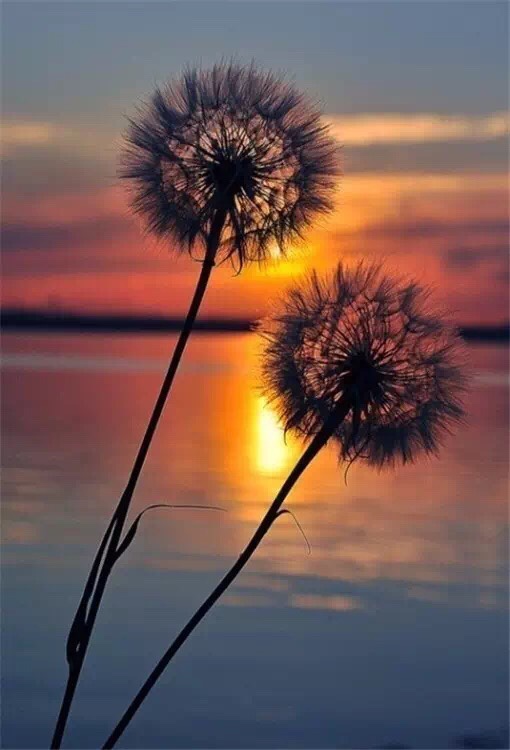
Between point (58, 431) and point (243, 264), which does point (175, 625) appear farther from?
point (58, 431)

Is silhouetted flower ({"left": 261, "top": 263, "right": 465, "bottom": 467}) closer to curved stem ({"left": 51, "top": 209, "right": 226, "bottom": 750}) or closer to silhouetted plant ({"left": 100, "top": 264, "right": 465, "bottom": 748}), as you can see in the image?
silhouetted plant ({"left": 100, "top": 264, "right": 465, "bottom": 748})

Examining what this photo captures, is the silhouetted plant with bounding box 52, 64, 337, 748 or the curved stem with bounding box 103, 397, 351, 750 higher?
the silhouetted plant with bounding box 52, 64, 337, 748

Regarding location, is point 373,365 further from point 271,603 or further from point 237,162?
point 271,603

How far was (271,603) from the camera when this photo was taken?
38.9ft

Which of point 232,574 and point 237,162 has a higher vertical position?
point 237,162

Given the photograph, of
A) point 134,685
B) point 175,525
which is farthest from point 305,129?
point 175,525

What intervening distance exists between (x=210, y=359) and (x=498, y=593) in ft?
256

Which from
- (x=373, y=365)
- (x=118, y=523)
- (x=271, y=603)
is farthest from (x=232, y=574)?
(x=271, y=603)

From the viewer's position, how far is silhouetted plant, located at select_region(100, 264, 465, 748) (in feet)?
10.2

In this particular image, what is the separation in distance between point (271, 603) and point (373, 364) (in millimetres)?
9004

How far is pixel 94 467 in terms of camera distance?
72.1 ft

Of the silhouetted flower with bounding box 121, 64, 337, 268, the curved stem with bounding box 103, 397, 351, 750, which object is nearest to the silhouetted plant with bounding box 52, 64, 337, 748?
the silhouetted flower with bounding box 121, 64, 337, 268

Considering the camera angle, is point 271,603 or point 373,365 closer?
point 373,365

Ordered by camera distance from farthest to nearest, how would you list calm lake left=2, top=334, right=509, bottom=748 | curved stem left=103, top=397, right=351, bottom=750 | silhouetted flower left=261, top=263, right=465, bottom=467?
calm lake left=2, top=334, right=509, bottom=748 → silhouetted flower left=261, top=263, right=465, bottom=467 → curved stem left=103, top=397, right=351, bottom=750
